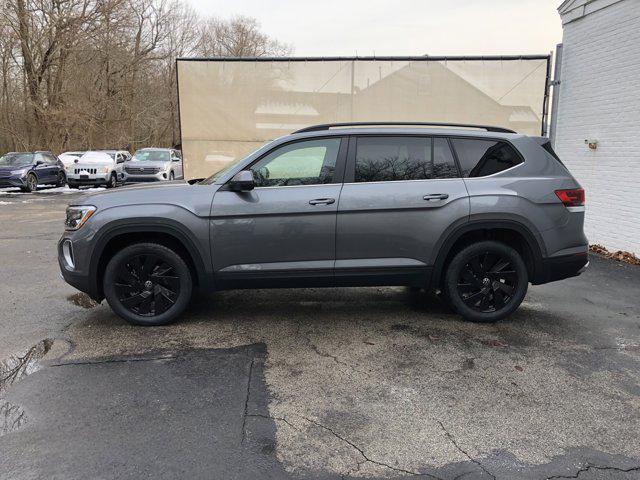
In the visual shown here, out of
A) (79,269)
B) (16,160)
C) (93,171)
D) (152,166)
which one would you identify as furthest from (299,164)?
(16,160)

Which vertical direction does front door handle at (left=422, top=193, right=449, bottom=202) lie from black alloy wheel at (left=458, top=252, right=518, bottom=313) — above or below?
above

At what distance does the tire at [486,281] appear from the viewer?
4.61 m

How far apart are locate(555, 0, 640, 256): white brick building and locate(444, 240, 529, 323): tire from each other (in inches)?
165

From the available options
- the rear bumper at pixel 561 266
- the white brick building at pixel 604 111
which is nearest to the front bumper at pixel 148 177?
the white brick building at pixel 604 111

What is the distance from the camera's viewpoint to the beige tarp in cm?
1016

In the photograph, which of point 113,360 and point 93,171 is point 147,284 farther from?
point 93,171

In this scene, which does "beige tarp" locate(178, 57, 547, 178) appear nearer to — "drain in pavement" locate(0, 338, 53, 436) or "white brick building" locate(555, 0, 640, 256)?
"white brick building" locate(555, 0, 640, 256)

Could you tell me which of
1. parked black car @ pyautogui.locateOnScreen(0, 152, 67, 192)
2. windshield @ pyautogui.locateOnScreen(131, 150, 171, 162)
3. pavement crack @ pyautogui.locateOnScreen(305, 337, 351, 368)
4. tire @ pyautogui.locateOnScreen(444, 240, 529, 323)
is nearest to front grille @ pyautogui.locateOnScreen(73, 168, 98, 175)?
parked black car @ pyautogui.locateOnScreen(0, 152, 67, 192)

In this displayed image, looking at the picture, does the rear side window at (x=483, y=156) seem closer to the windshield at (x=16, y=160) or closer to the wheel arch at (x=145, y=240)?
the wheel arch at (x=145, y=240)

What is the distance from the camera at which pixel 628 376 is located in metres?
3.70

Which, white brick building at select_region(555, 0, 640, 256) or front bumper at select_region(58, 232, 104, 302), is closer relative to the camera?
front bumper at select_region(58, 232, 104, 302)

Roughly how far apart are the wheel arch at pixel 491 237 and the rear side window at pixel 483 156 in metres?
0.49

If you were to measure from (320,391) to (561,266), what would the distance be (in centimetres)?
265

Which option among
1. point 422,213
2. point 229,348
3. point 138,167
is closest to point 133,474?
point 229,348
